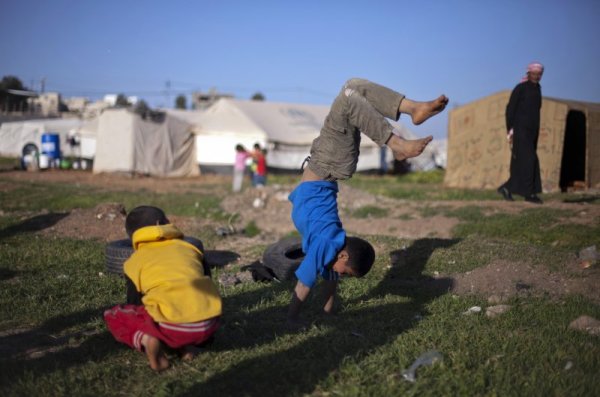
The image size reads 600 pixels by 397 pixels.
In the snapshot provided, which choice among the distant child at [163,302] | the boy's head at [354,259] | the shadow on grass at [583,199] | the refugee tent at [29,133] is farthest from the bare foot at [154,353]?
the refugee tent at [29,133]

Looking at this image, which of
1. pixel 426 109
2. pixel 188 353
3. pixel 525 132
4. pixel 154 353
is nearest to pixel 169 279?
pixel 154 353

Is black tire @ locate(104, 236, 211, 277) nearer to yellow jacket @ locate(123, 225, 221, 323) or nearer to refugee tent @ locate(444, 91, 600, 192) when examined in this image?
yellow jacket @ locate(123, 225, 221, 323)

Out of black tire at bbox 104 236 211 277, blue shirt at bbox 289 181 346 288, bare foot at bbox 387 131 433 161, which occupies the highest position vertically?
bare foot at bbox 387 131 433 161

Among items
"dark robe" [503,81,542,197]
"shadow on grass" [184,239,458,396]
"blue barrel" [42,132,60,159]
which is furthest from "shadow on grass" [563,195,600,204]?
"blue barrel" [42,132,60,159]

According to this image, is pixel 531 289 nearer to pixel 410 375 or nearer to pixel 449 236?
pixel 410 375

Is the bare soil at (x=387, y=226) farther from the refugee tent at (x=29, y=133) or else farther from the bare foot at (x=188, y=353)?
the refugee tent at (x=29, y=133)

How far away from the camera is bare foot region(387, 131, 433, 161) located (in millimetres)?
4059

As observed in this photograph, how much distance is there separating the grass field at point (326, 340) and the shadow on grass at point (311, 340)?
1 centimetres

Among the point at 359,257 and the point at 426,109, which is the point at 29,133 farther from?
the point at 426,109

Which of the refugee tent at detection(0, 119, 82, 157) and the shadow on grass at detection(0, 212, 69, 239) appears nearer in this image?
the shadow on grass at detection(0, 212, 69, 239)

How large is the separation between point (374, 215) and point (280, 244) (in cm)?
485

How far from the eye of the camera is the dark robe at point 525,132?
9578 millimetres

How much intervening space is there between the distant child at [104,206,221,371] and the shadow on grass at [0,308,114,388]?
317 millimetres

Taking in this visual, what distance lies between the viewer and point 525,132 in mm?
9641
